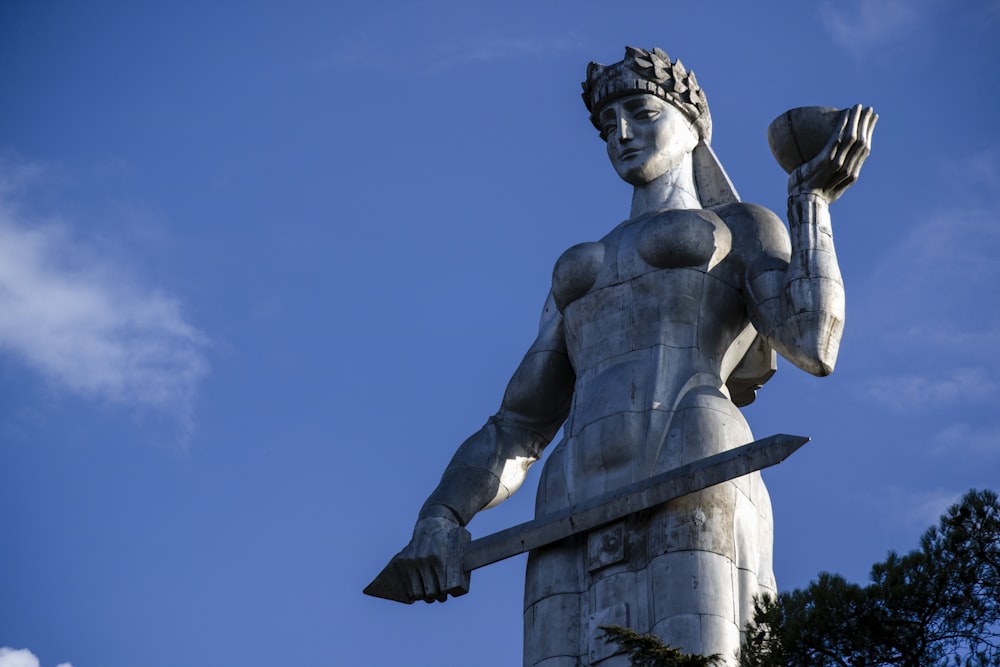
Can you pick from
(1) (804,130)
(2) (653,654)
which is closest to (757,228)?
(1) (804,130)

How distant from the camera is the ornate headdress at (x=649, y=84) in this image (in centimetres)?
1909

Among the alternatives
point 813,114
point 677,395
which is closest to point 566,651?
point 677,395

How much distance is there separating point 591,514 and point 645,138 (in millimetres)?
4049

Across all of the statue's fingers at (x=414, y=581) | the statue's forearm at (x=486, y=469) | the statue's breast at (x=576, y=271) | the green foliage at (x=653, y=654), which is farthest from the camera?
the statue's breast at (x=576, y=271)

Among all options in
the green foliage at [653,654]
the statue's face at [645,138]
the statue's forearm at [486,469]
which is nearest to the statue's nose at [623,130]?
the statue's face at [645,138]

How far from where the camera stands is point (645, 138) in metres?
19.0

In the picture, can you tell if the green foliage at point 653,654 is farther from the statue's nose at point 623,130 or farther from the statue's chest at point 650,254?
the statue's nose at point 623,130

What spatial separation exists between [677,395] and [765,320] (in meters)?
0.99

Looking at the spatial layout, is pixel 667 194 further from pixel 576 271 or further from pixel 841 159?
pixel 841 159

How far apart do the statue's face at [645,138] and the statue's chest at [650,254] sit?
721 mm

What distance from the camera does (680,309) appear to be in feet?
57.7

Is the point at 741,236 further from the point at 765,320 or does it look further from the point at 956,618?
the point at 956,618

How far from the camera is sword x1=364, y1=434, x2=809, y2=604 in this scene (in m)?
15.9

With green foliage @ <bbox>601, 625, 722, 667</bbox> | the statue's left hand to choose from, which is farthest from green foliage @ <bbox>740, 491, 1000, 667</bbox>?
the statue's left hand
